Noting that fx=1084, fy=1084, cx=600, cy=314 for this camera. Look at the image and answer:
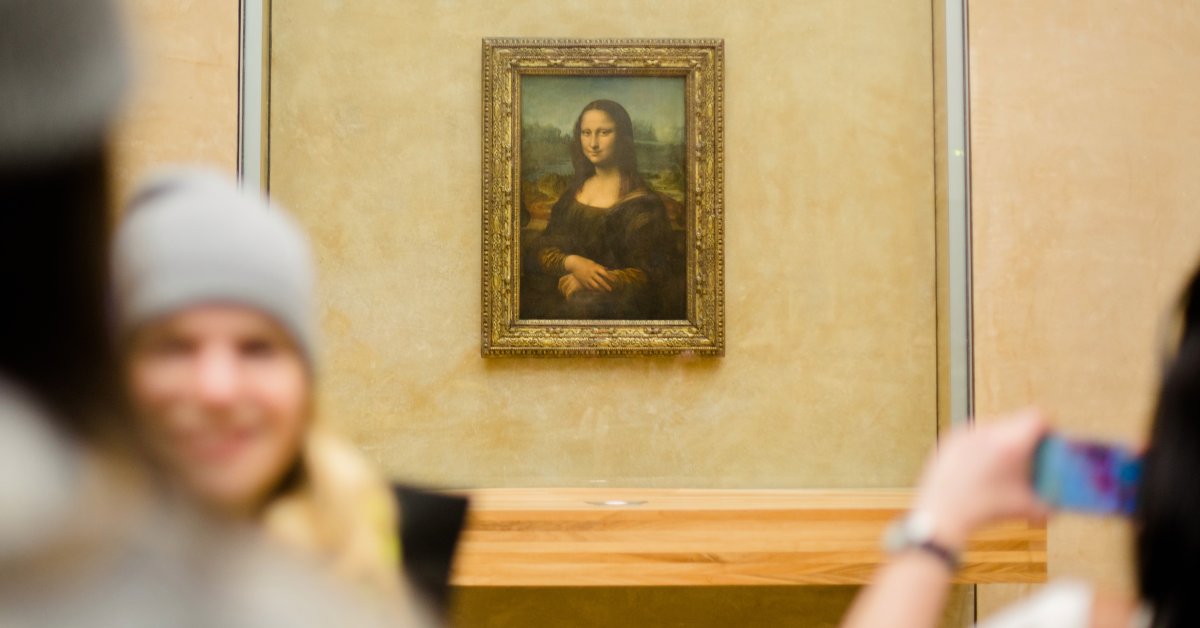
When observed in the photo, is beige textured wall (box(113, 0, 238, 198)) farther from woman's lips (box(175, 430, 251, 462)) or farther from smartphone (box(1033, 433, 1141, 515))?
woman's lips (box(175, 430, 251, 462))

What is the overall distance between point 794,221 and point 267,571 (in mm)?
5699

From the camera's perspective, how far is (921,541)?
135 centimetres

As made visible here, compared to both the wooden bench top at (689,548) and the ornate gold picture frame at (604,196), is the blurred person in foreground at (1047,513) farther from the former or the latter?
the ornate gold picture frame at (604,196)

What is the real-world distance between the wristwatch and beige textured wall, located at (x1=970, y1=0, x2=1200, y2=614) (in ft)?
14.8

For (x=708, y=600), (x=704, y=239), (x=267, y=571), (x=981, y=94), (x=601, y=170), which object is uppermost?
(x=981, y=94)

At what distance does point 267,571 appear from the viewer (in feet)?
1.36

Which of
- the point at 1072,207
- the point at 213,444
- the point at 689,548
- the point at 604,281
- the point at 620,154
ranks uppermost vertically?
the point at 620,154

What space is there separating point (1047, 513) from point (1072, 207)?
487 centimetres

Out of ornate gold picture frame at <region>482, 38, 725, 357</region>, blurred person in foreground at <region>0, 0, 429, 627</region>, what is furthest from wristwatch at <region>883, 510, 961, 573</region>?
ornate gold picture frame at <region>482, 38, 725, 357</region>

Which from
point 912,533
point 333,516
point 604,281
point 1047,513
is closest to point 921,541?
point 912,533

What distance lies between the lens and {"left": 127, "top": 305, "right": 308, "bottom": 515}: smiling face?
0.45 m

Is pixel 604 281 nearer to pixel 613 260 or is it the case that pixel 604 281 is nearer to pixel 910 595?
pixel 613 260

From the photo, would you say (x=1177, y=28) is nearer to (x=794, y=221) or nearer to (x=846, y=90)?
(x=846, y=90)

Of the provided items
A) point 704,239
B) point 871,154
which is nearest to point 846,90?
point 871,154
